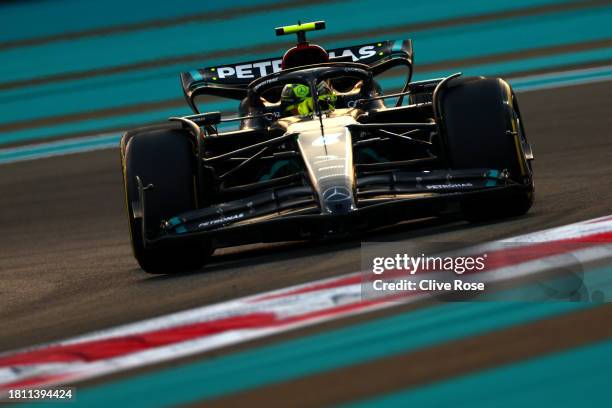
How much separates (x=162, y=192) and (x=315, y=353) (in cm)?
297

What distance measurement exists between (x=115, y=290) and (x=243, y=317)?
1709 mm

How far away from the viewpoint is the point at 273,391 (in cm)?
441

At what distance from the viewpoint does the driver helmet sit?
29.4ft

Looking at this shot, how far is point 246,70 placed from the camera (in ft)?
33.4

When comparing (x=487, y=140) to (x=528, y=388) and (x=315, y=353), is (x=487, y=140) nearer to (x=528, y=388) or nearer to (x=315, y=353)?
(x=315, y=353)

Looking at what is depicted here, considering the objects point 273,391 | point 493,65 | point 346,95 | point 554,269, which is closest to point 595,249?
point 554,269

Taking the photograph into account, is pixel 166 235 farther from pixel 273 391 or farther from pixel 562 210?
pixel 273 391

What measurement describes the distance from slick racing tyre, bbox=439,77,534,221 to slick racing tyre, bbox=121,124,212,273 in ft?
5.04

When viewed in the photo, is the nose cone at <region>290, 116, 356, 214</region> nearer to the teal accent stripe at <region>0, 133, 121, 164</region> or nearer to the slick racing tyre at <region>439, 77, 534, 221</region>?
the slick racing tyre at <region>439, 77, 534, 221</region>

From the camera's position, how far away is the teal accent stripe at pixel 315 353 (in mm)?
4543

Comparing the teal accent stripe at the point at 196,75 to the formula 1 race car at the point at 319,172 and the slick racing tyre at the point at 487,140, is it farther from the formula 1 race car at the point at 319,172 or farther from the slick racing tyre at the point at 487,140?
the slick racing tyre at the point at 487,140

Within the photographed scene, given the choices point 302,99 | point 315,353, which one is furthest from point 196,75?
point 315,353

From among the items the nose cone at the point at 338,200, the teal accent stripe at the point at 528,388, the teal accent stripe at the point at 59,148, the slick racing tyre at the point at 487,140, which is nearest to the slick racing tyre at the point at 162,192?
the nose cone at the point at 338,200

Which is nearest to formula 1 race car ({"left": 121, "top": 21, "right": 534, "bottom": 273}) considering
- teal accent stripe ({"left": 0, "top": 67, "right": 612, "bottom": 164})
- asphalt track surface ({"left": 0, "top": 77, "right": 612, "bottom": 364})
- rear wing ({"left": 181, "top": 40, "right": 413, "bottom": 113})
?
asphalt track surface ({"left": 0, "top": 77, "right": 612, "bottom": 364})
